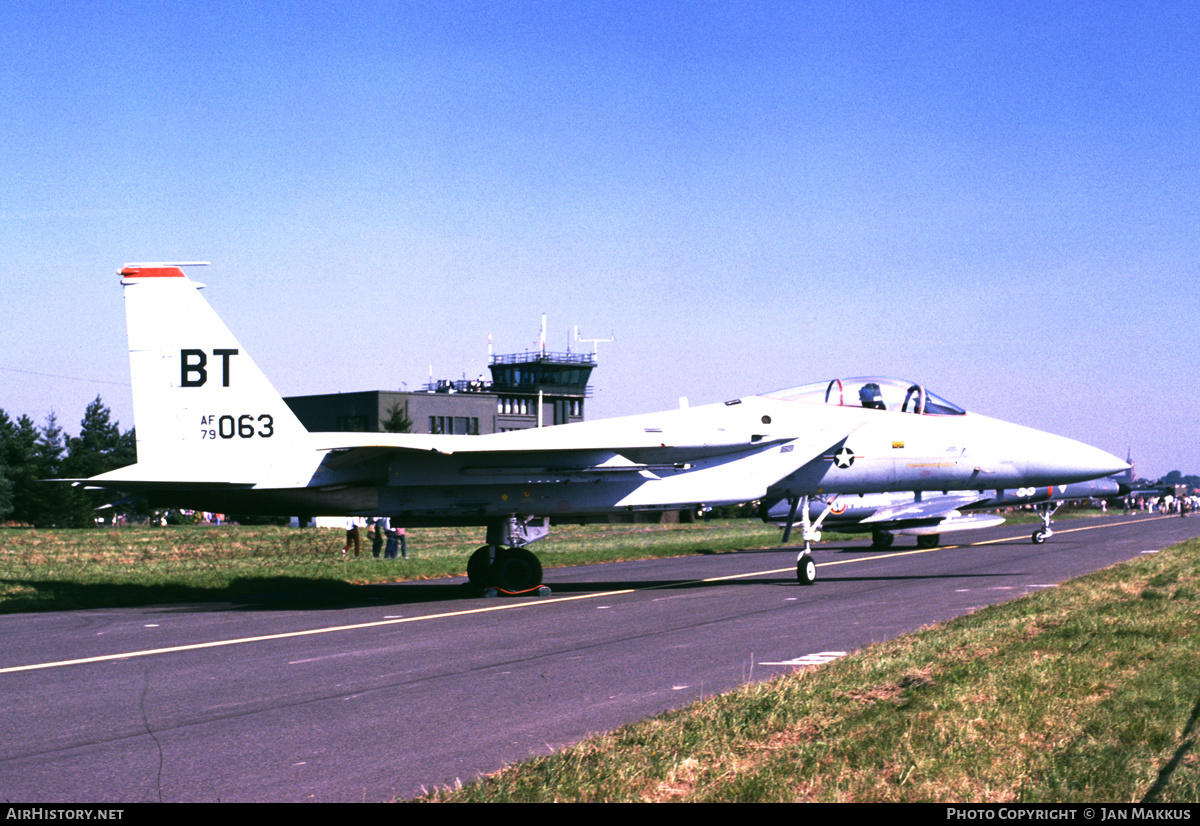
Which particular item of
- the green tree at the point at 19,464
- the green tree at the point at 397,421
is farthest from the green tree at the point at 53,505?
the green tree at the point at 397,421

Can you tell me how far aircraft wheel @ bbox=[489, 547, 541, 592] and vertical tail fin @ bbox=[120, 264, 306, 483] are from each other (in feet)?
12.0

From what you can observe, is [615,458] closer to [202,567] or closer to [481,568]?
[481,568]

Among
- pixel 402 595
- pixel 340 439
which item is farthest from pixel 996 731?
pixel 402 595

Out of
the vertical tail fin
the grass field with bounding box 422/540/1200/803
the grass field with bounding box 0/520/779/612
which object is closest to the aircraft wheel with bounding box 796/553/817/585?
the grass field with bounding box 0/520/779/612

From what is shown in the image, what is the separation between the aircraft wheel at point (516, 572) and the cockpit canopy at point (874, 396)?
4725 mm

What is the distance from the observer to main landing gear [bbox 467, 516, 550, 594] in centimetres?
1606

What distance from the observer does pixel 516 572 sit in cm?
1605

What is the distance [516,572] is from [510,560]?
205 millimetres

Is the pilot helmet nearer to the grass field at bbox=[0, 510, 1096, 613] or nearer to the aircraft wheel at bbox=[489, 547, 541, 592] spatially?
the aircraft wheel at bbox=[489, 547, 541, 592]

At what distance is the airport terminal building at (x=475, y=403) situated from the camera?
274ft

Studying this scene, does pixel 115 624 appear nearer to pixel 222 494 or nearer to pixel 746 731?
pixel 222 494

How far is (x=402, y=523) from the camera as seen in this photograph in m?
15.9

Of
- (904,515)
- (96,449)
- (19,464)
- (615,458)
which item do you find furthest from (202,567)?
(96,449)
